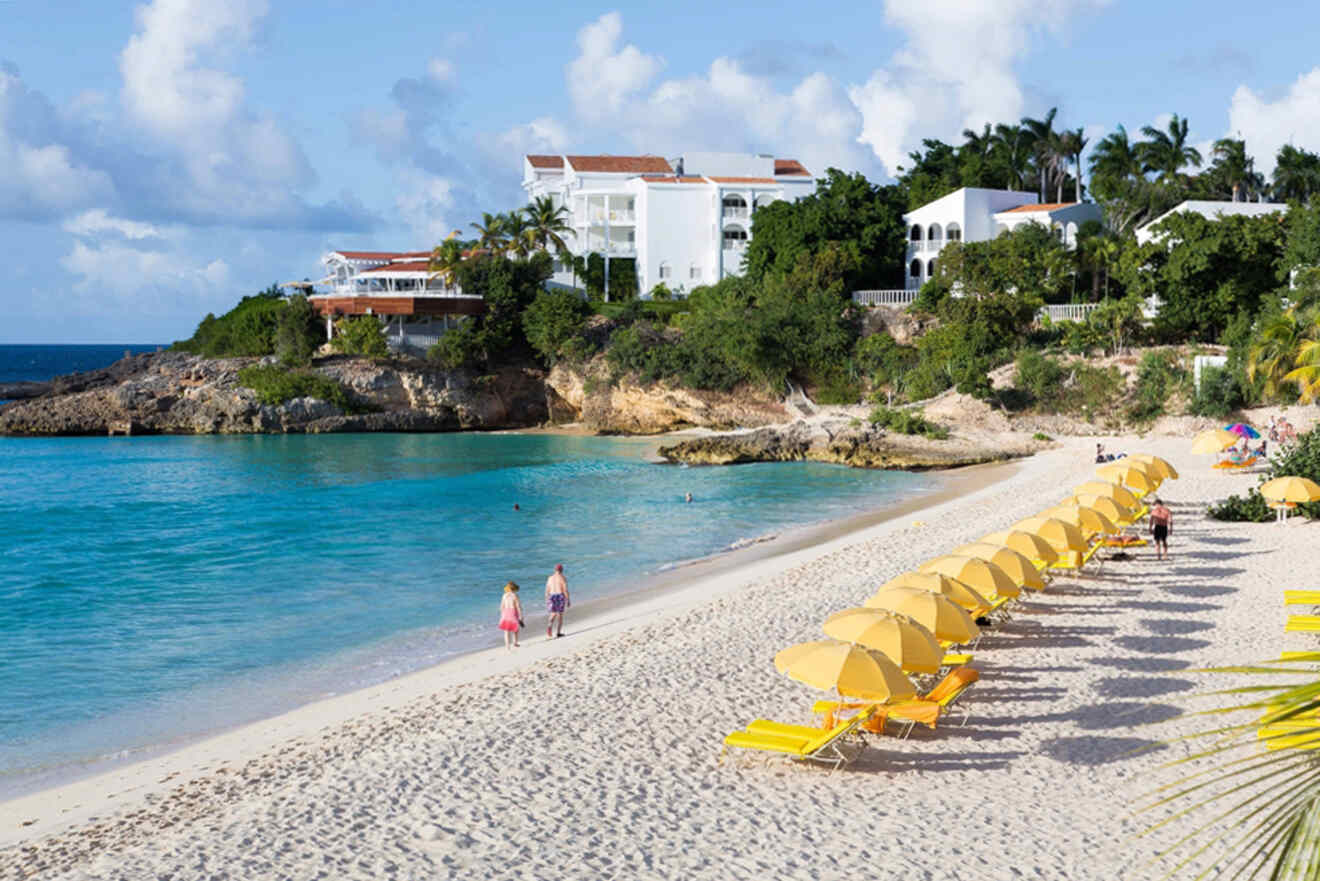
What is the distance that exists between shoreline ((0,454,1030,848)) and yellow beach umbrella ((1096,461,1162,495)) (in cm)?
613

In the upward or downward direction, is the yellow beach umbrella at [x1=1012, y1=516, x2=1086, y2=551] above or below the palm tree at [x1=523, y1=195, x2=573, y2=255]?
below

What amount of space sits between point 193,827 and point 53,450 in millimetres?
51450

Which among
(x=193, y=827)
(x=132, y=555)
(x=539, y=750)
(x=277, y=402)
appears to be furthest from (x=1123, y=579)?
(x=277, y=402)

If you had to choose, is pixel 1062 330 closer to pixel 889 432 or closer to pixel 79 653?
pixel 889 432

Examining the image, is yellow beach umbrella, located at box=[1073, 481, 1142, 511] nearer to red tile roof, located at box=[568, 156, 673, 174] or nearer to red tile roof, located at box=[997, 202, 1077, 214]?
red tile roof, located at box=[997, 202, 1077, 214]

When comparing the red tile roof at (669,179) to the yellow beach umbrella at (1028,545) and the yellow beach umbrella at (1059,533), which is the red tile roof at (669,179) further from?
the yellow beach umbrella at (1028,545)

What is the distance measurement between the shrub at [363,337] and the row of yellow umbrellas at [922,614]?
47.6m

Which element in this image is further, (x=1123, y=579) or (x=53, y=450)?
(x=53, y=450)

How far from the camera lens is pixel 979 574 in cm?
1455

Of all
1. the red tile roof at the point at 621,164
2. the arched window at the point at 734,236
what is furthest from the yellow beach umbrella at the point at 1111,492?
the red tile roof at the point at 621,164

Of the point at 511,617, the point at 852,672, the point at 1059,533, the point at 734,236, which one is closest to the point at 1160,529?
the point at 1059,533

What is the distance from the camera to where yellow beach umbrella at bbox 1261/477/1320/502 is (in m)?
22.4

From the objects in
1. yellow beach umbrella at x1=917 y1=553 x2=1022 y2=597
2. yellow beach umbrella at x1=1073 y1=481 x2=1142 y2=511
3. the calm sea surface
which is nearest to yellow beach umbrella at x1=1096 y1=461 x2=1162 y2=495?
yellow beach umbrella at x1=1073 y1=481 x2=1142 y2=511

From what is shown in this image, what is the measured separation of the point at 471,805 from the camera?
10469mm
